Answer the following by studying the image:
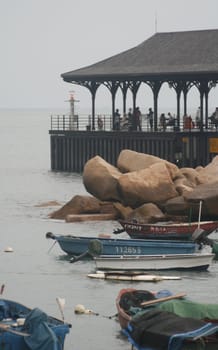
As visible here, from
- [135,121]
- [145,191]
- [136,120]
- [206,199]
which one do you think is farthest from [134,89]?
[206,199]

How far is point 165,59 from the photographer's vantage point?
95.3 metres

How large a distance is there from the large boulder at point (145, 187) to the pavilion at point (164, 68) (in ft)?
76.2

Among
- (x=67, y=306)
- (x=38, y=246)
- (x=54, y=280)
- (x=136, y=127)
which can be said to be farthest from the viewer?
(x=136, y=127)

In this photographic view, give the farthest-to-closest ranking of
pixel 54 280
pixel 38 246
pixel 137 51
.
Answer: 1. pixel 137 51
2. pixel 38 246
3. pixel 54 280

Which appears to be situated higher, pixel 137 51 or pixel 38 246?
pixel 137 51

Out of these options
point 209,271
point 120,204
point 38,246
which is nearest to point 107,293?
point 209,271

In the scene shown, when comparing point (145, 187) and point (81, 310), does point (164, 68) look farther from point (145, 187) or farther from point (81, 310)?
point (81, 310)

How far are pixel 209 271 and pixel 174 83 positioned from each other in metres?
42.0

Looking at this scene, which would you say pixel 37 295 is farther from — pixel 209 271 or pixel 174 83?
pixel 174 83

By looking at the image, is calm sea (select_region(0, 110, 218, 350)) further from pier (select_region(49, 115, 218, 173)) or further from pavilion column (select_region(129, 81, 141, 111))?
pavilion column (select_region(129, 81, 141, 111))

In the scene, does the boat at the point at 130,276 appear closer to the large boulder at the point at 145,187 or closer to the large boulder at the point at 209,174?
the large boulder at the point at 145,187

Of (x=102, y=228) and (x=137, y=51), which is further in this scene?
(x=137, y=51)

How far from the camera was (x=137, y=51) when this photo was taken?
327 feet

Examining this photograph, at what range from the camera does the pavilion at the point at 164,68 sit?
91.5m
